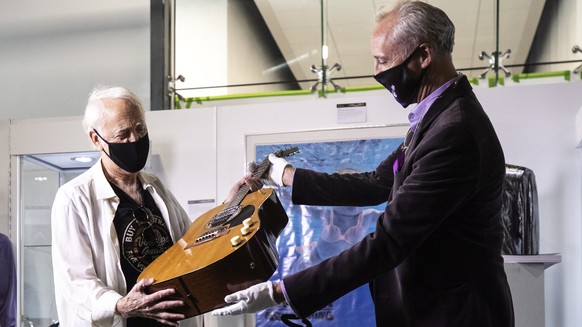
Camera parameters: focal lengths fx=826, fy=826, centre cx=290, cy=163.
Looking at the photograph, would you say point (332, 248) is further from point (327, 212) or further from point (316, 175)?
point (316, 175)

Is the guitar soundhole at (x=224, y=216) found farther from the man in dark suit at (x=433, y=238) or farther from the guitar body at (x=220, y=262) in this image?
the man in dark suit at (x=433, y=238)

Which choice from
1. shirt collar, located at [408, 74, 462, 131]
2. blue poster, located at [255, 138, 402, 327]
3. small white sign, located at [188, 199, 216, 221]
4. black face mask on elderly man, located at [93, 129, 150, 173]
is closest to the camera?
shirt collar, located at [408, 74, 462, 131]

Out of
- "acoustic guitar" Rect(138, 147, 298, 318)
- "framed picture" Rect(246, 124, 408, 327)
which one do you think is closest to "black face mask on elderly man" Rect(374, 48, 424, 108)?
"acoustic guitar" Rect(138, 147, 298, 318)

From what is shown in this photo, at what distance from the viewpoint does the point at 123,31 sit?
5684 millimetres

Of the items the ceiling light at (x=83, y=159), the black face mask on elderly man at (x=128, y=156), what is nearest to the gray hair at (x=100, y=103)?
the black face mask on elderly man at (x=128, y=156)

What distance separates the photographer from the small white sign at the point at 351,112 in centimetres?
467

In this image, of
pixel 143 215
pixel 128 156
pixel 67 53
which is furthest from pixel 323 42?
pixel 143 215

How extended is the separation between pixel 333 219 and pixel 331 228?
0.17 feet

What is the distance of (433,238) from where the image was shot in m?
1.96

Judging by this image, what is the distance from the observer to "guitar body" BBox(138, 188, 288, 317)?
216cm

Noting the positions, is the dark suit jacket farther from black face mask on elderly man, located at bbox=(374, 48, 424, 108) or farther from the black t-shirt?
the black t-shirt

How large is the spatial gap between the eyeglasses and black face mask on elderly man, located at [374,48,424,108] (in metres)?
1.03

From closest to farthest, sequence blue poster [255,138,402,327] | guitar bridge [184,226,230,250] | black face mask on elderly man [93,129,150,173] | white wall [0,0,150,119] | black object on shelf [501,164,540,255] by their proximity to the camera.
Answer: guitar bridge [184,226,230,250]
black face mask on elderly man [93,129,150,173]
black object on shelf [501,164,540,255]
blue poster [255,138,402,327]
white wall [0,0,150,119]

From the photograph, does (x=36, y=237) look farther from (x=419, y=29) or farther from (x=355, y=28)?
(x=419, y=29)
